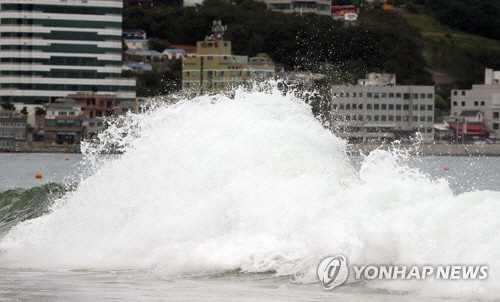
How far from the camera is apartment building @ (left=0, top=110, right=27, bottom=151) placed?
13512 centimetres

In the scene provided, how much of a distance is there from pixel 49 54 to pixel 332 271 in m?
141

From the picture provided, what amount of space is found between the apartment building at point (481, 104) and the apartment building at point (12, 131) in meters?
49.3

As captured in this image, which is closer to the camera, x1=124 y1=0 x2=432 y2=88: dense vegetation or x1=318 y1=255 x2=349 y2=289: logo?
x1=318 y1=255 x2=349 y2=289: logo

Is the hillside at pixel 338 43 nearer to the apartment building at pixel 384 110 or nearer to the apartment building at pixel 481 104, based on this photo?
the apartment building at pixel 384 110

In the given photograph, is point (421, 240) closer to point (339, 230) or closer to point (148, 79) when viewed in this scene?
point (339, 230)

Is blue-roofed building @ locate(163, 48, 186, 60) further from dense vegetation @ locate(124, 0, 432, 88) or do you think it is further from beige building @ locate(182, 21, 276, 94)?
beige building @ locate(182, 21, 276, 94)

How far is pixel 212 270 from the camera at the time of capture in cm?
2136

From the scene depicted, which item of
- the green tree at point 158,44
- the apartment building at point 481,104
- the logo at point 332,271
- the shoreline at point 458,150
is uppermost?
the logo at point 332,271

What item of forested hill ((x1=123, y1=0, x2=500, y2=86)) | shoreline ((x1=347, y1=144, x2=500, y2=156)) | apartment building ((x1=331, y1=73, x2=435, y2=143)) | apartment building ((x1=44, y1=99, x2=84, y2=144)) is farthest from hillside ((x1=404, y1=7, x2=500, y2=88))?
apartment building ((x1=44, y1=99, x2=84, y2=144))

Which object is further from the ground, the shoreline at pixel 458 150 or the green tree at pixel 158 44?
the green tree at pixel 158 44

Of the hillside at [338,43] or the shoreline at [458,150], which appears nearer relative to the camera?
the shoreline at [458,150]

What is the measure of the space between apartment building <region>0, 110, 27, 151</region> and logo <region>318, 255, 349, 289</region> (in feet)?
380

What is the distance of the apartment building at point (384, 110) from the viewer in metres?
131

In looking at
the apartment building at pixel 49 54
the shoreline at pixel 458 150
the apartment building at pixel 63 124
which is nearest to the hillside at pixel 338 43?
the shoreline at pixel 458 150
